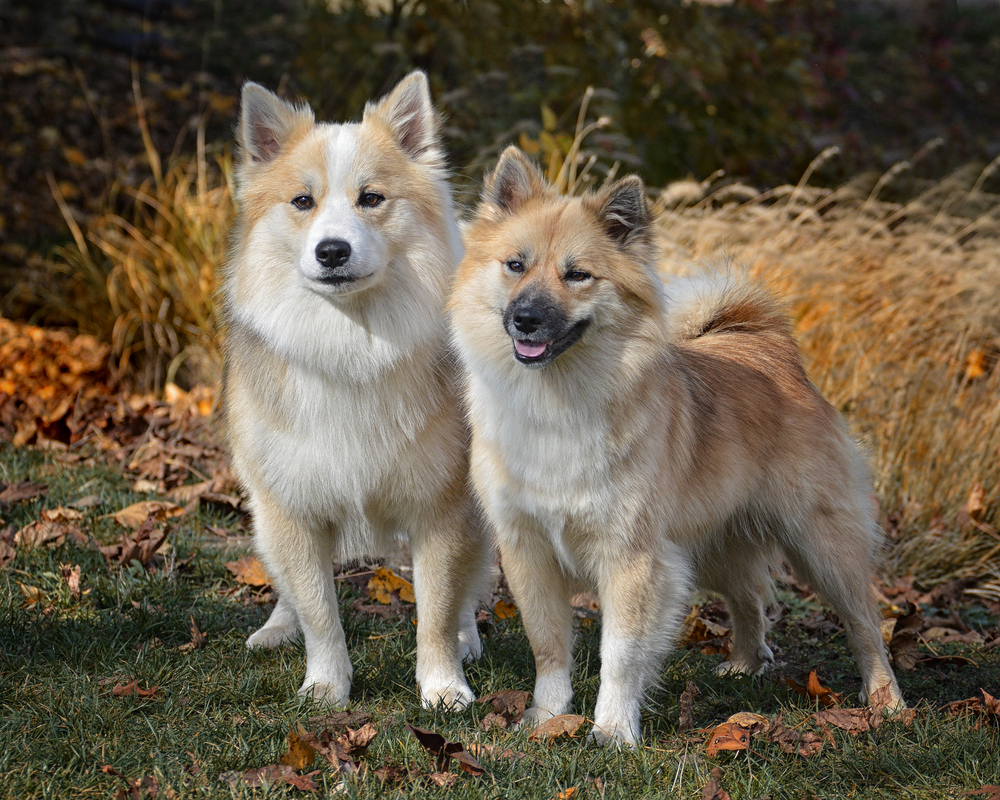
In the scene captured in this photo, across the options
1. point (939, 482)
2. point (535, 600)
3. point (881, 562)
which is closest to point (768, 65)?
point (939, 482)

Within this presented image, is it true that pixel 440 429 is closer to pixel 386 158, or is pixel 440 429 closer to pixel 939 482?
pixel 386 158

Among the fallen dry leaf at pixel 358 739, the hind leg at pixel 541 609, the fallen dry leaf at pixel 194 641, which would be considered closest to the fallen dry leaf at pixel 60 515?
the fallen dry leaf at pixel 194 641

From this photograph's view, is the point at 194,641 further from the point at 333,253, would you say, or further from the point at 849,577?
the point at 849,577

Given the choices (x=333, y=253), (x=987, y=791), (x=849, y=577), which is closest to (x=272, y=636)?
(x=333, y=253)

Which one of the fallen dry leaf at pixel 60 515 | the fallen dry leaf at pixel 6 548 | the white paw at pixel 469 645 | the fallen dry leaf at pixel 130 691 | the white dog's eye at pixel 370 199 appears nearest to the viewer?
the fallen dry leaf at pixel 130 691

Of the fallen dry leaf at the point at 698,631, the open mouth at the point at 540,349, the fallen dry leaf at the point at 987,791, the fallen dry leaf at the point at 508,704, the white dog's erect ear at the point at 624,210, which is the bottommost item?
the fallen dry leaf at the point at 698,631

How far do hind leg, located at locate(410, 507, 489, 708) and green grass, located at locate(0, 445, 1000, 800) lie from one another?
0.12m

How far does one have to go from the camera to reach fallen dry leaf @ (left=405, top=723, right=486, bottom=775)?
274 cm

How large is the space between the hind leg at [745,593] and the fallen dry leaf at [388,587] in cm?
126

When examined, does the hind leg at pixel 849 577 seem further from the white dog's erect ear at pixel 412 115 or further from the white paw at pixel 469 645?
the white dog's erect ear at pixel 412 115

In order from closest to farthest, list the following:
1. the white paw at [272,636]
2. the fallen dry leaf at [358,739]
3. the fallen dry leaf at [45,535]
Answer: the fallen dry leaf at [358,739], the white paw at [272,636], the fallen dry leaf at [45,535]

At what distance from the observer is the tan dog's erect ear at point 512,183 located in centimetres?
317

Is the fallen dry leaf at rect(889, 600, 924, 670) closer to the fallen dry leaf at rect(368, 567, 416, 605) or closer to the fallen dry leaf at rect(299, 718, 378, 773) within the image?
the fallen dry leaf at rect(368, 567, 416, 605)

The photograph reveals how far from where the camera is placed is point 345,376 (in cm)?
325
